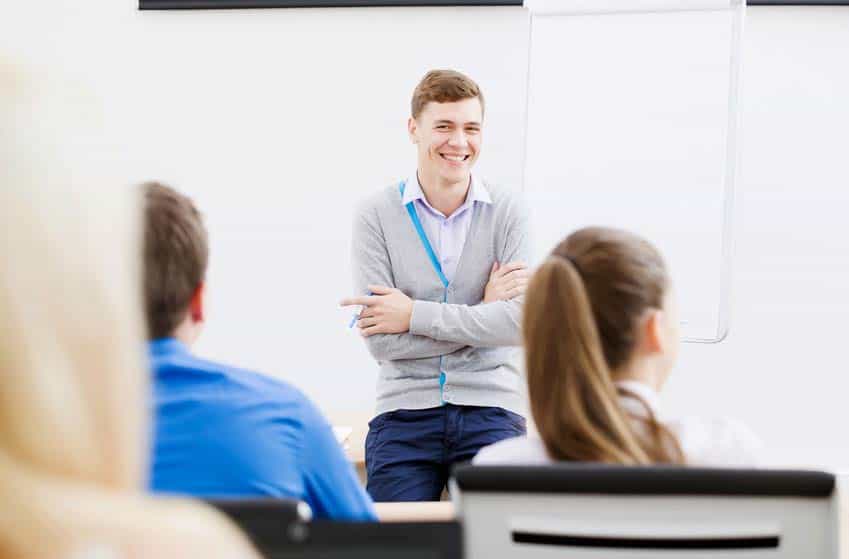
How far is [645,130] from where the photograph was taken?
3.43 metres

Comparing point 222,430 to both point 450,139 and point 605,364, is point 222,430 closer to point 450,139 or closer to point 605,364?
point 605,364

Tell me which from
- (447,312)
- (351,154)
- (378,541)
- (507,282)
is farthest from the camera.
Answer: (351,154)

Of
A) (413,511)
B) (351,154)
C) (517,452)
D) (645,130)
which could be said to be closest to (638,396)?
(517,452)

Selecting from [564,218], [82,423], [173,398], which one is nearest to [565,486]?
[173,398]

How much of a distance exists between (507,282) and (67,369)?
2287mm

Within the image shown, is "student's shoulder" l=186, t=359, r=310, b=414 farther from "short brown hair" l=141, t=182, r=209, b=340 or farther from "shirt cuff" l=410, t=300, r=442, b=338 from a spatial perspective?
"shirt cuff" l=410, t=300, r=442, b=338

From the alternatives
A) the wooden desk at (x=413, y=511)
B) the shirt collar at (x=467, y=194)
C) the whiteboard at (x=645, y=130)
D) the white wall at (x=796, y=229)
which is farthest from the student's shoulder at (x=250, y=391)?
the white wall at (x=796, y=229)

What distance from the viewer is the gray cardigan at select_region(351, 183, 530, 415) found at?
8.96 feet

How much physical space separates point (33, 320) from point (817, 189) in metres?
3.61

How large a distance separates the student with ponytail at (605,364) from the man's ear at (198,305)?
0.47 m

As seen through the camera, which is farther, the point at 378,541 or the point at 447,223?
the point at 447,223

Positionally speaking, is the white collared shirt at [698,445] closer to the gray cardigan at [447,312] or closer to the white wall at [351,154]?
the gray cardigan at [447,312]

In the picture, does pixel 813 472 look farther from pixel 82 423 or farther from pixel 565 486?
pixel 82 423

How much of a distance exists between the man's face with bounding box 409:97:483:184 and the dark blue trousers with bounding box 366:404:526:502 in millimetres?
701
